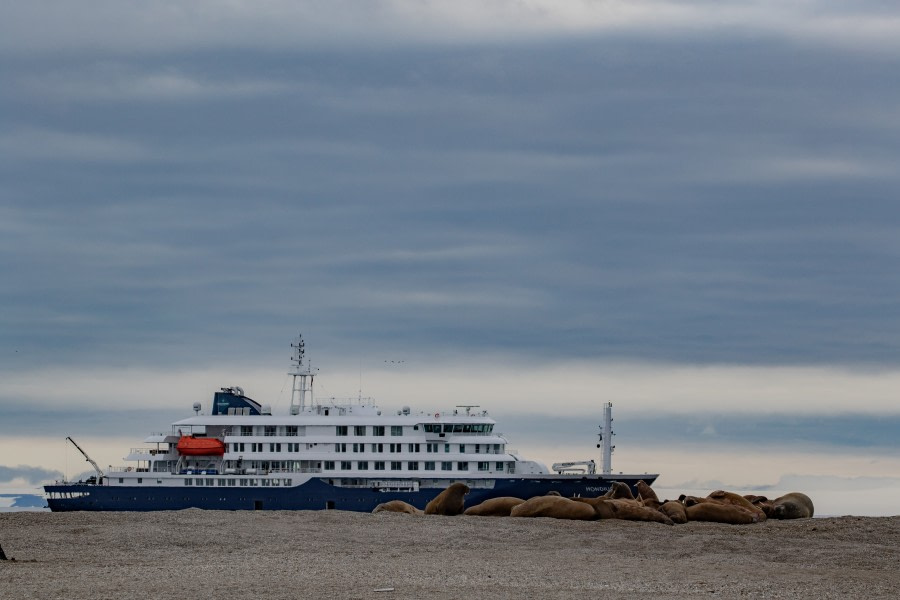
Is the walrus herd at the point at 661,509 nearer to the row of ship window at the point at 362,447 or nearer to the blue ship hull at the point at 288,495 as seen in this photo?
the blue ship hull at the point at 288,495

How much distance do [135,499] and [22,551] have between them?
37.0 m

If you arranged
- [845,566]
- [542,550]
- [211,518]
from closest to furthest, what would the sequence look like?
1. [845,566]
2. [542,550]
3. [211,518]

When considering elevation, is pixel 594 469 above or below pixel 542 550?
above

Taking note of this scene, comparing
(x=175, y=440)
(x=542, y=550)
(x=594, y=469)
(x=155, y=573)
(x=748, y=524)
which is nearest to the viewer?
(x=155, y=573)

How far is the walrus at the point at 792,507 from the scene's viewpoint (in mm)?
33312

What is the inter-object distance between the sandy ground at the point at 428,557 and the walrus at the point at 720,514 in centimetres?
88

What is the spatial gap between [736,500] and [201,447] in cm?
3157

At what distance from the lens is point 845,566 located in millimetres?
20250

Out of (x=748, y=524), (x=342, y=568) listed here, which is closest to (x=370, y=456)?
(x=748, y=524)

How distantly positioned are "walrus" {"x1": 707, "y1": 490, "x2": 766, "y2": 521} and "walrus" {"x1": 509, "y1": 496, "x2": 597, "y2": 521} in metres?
4.23

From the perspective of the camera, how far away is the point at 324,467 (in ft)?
189

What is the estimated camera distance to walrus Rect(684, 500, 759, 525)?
3003cm

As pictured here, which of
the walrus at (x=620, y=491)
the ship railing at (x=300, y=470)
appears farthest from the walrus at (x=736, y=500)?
the ship railing at (x=300, y=470)

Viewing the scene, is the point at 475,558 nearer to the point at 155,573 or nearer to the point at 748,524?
the point at 155,573
